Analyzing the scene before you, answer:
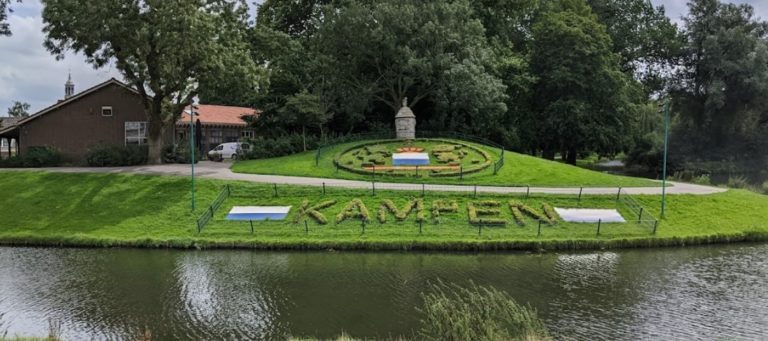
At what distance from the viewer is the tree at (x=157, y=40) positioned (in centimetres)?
3500

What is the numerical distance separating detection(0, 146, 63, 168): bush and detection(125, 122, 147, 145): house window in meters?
5.48

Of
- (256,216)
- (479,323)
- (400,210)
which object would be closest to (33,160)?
(256,216)

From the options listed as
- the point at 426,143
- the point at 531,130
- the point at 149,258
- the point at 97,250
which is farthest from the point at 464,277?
the point at 531,130

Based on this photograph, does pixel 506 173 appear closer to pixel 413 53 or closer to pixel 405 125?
pixel 405 125

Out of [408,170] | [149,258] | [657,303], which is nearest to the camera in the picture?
[657,303]

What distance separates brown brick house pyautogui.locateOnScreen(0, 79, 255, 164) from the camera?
4575 cm

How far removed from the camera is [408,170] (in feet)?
121

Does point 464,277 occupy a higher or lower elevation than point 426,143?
lower

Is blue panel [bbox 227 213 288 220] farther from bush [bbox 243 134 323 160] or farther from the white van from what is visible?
the white van

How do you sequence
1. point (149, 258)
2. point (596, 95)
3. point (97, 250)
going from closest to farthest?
1. point (149, 258)
2. point (97, 250)
3. point (596, 95)

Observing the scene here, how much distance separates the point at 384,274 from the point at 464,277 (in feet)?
9.02

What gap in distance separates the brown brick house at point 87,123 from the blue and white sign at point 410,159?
2196 centimetres

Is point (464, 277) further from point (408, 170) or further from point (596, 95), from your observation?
point (596, 95)

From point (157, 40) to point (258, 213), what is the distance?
15834mm
